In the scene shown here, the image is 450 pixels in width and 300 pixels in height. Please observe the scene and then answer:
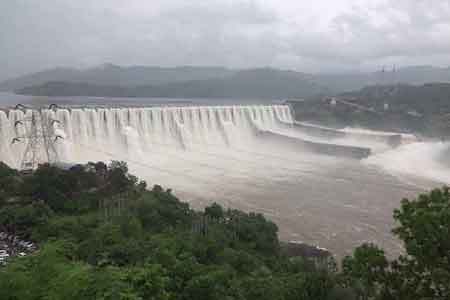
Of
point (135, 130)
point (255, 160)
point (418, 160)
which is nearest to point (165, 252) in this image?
point (135, 130)

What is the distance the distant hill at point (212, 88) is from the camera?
70062mm

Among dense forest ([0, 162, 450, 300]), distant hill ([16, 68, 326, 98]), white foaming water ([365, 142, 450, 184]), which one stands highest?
distant hill ([16, 68, 326, 98])

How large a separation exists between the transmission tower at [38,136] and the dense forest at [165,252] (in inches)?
209

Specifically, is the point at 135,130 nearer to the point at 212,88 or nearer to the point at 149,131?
the point at 149,131

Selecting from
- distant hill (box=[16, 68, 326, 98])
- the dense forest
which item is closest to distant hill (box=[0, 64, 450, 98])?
distant hill (box=[16, 68, 326, 98])

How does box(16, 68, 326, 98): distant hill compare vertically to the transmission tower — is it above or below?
above

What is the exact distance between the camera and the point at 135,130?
2872 cm

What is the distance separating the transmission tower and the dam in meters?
0.09

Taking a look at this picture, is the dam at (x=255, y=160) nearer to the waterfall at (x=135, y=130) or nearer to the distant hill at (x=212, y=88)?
the waterfall at (x=135, y=130)

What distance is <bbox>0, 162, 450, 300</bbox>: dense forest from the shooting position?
5164mm

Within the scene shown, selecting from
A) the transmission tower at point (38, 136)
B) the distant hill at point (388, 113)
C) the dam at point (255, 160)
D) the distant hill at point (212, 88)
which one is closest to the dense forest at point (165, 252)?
the dam at point (255, 160)

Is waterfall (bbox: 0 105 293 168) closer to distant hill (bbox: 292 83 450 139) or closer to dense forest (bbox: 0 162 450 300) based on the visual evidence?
dense forest (bbox: 0 162 450 300)

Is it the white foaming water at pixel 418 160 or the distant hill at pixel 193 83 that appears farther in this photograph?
the distant hill at pixel 193 83

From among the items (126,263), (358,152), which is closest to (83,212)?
(126,263)
